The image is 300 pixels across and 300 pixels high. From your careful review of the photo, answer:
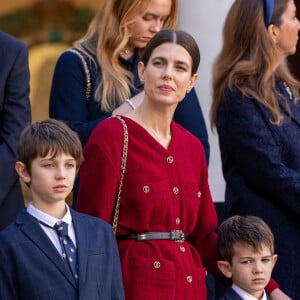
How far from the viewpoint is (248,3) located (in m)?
5.86

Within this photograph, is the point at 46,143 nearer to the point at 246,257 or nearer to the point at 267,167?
the point at 246,257

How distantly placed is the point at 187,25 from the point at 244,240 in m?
2.90

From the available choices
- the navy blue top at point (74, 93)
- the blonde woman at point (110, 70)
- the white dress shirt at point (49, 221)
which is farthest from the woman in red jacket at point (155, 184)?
the navy blue top at point (74, 93)

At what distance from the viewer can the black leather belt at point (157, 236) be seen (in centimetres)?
488

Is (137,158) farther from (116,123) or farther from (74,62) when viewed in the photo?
(74,62)

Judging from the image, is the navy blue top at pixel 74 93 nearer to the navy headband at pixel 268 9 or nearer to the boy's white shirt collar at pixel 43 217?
the navy headband at pixel 268 9

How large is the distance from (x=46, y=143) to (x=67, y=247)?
0.42 metres

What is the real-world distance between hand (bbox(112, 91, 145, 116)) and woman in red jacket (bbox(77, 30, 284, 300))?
34cm

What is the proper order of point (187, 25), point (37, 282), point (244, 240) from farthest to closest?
point (187, 25), point (244, 240), point (37, 282)

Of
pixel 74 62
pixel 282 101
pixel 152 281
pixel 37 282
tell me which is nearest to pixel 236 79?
pixel 282 101

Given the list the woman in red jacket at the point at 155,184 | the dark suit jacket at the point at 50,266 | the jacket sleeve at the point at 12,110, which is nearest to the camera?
the dark suit jacket at the point at 50,266

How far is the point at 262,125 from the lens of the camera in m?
5.65

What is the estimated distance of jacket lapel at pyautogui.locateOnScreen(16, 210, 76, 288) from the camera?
4449mm

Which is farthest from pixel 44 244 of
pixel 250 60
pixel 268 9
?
pixel 268 9
